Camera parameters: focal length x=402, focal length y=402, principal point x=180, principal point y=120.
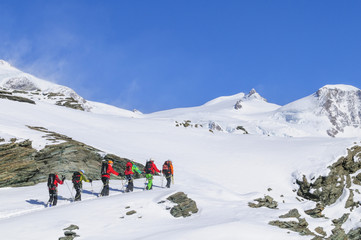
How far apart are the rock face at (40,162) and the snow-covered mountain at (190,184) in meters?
0.09

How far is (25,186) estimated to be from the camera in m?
22.8

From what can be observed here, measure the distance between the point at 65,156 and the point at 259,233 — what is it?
47.2ft

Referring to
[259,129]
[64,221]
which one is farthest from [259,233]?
[259,129]

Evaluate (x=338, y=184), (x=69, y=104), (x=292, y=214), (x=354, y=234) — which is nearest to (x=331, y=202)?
(x=338, y=184)

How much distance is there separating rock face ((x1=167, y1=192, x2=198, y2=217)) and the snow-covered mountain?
0.32m

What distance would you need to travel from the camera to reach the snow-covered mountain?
50.8 feet

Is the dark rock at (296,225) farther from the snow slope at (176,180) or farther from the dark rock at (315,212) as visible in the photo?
the dark rock at (315,212)

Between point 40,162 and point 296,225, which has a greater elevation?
point 40,162

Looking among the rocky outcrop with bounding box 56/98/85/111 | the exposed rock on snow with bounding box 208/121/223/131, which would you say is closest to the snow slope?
the rocky outcrop with bounding box 56/98/85/111

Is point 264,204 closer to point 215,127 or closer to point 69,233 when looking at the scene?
point 69,233

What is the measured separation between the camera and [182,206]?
17.8m

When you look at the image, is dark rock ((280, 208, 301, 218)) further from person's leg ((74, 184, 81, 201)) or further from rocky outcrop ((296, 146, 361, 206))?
rocky outcrop ((296, 146, 361, 206))

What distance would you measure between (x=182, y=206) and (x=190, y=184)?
8.39 m

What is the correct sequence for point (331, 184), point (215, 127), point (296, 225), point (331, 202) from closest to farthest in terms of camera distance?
point (296, 225) < point (331, 202) < point (331, 184) < point (215, 127)
